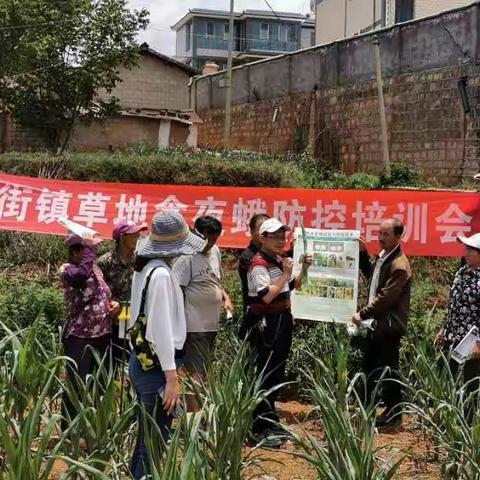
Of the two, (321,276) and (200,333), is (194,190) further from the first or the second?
(200,333)

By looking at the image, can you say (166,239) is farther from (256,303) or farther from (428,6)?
(428,6)

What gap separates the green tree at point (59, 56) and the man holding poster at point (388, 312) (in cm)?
1235

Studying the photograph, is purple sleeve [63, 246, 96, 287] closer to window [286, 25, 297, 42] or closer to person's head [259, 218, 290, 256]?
person's head [259, 218, 290, 256]

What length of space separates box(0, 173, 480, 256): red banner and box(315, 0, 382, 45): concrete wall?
19.9m

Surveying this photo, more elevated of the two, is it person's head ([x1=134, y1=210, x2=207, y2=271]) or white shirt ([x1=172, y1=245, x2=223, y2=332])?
person's head ([x1=134, y1=210, x2=207, y2=271])

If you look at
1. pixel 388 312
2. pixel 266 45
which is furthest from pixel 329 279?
pixel 266 45

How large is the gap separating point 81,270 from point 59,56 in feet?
45.0

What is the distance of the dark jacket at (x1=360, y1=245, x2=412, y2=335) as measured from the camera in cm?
484

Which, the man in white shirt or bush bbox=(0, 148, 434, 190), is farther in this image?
bush bbox=(0, 148, 434, 190)

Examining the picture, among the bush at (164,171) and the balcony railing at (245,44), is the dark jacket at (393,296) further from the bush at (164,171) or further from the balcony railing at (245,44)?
the balcony railing at (245,44)

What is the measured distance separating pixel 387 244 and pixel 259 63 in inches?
607

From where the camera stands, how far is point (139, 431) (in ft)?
10.6

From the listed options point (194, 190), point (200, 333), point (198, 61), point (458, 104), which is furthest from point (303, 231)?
point (198, 61)

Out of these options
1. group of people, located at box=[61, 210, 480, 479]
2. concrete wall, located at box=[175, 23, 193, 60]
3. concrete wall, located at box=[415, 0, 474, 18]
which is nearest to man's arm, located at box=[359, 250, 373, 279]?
group of people, located at box=[61, 210, 480, 479]
